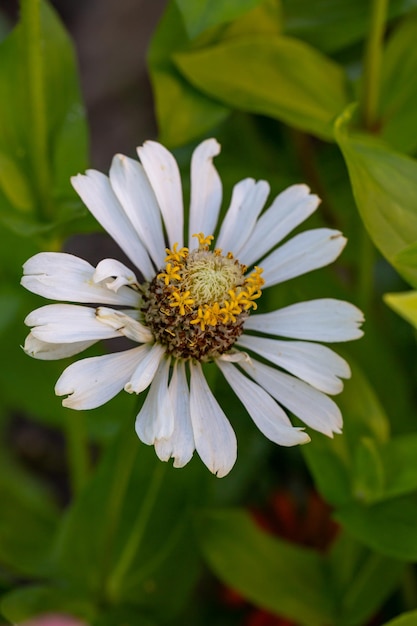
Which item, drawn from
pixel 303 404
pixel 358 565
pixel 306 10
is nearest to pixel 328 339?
pixel 303 404

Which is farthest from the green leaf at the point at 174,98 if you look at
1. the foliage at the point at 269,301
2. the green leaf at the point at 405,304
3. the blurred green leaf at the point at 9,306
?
the green leaf at the point at 405,304

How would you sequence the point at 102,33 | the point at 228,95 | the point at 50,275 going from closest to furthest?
the point at 50,275, the point at 228,95, the point at 102,33

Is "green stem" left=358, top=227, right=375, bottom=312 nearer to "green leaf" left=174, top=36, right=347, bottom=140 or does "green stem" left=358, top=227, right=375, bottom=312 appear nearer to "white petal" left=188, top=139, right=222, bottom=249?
"green leaf" left=174, top=36, right=347, bottom=140

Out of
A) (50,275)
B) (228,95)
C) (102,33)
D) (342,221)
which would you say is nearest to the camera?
(50,275)

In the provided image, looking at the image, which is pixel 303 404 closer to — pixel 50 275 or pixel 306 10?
pixel 50 275

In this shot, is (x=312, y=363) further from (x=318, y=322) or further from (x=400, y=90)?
(x=400, y=90)

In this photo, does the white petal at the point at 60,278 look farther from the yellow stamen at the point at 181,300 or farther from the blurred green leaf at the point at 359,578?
the blurred green leaf at the point at 359,578

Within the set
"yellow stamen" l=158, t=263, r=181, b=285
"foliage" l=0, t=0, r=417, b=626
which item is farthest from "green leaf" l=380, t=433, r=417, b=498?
"yellow stamen" l=158, t=263, r=181, b=285
